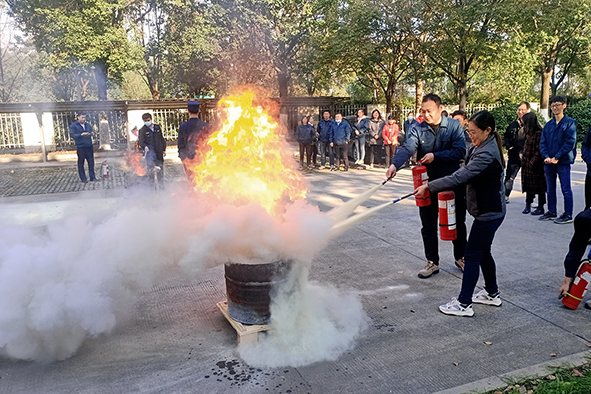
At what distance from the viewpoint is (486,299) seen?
14.4ft

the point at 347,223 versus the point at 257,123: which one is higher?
the point at 257,123

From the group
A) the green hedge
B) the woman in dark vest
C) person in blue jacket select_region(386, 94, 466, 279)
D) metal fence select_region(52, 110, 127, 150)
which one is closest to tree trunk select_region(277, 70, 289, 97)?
metal fence select_region(52, 110, 127, 150)

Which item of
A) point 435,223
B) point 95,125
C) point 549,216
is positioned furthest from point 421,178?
point 95,125

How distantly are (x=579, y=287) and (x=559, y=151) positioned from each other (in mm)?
3671

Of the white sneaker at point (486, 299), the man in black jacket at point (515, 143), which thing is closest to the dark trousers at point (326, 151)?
the man in black jacket at point (515, 143)

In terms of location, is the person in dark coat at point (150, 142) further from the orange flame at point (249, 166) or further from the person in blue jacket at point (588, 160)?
the person in blue jacket at point (588, 160)

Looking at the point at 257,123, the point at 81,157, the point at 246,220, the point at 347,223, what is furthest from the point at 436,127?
the point at 81,157

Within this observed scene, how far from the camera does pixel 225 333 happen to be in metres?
3.92

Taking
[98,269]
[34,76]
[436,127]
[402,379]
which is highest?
[34,76]

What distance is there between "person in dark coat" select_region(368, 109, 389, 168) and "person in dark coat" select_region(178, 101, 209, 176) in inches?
339

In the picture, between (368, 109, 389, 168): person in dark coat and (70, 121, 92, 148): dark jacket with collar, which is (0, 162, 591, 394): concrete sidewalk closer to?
(70, 121, 92, 148): dark jacket with collar

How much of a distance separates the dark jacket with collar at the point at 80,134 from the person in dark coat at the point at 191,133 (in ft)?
19.4

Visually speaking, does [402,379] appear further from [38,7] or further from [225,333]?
[38,7]

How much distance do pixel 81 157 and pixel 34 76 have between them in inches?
1082
